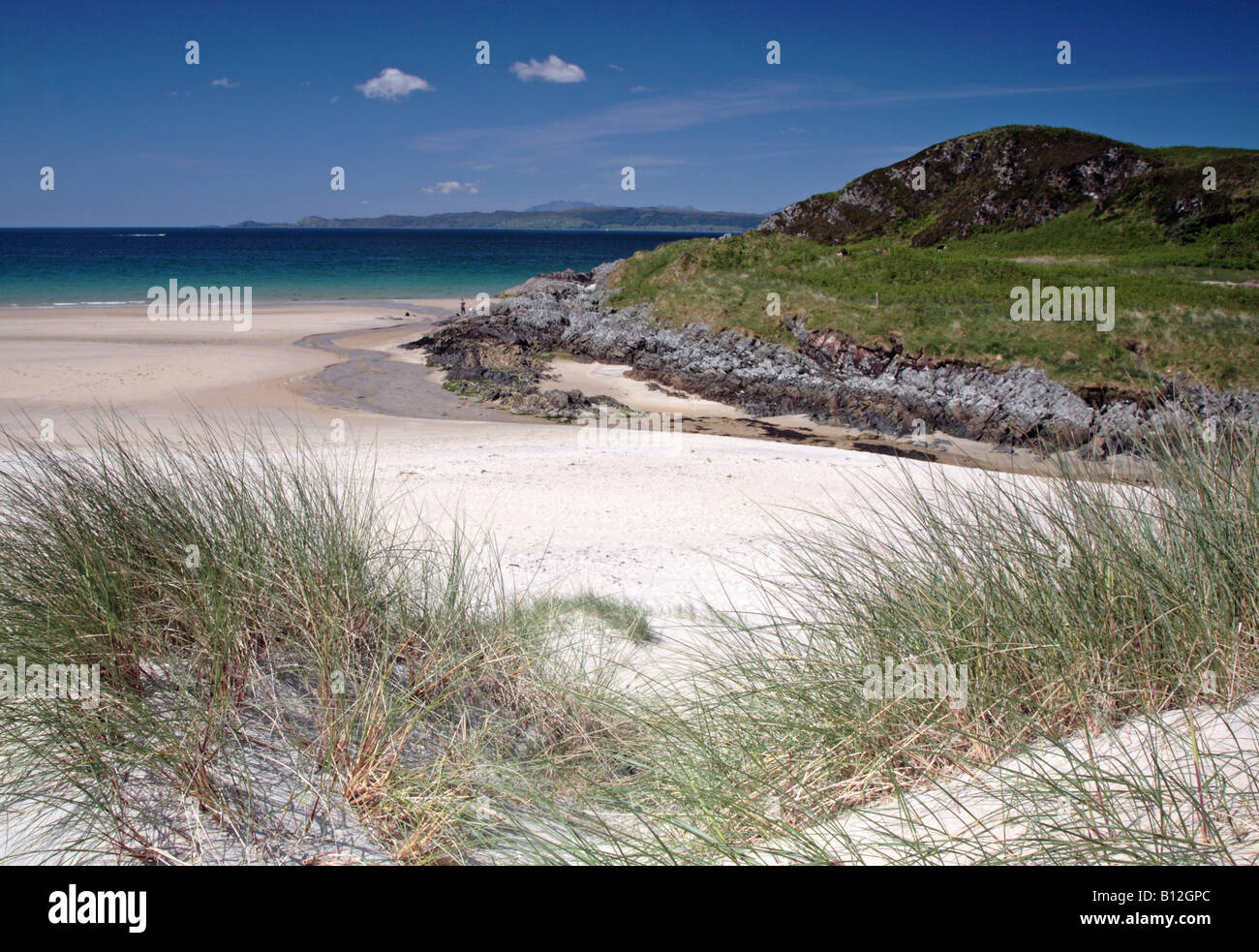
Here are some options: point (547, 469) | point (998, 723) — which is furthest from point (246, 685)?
point (547, 469)

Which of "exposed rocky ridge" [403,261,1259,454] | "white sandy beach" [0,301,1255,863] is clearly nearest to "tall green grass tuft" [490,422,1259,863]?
"white sandy beach" [0,301,1255,863]

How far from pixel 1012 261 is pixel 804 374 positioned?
1161 cm

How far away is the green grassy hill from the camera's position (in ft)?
55.1

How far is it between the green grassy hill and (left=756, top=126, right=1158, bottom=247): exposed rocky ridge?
0.09 meters

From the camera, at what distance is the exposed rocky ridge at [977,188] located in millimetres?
32625

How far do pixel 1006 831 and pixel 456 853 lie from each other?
5.88ft

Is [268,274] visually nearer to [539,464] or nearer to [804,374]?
[804,374]

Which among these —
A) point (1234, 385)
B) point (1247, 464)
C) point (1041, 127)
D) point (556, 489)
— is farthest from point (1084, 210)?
point (1247, 464)

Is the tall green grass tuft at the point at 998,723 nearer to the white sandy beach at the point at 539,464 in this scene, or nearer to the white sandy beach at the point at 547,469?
the white sandy beach at the point at 547,469

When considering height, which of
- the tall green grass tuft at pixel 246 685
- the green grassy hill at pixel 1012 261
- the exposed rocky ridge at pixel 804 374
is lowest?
the tall green grass tuft at pixel 246 685

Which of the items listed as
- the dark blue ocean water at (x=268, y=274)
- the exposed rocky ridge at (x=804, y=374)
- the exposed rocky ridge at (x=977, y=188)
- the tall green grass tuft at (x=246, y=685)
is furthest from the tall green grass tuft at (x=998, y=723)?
the dark blue ocean water at (x=268, y=274)

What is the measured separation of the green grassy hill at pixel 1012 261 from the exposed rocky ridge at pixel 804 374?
0.56m

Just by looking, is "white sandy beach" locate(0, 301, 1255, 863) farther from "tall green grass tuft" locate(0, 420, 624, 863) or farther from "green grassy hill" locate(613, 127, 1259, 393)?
"green grassy hill" locate(613, 127, 1259, 393)
